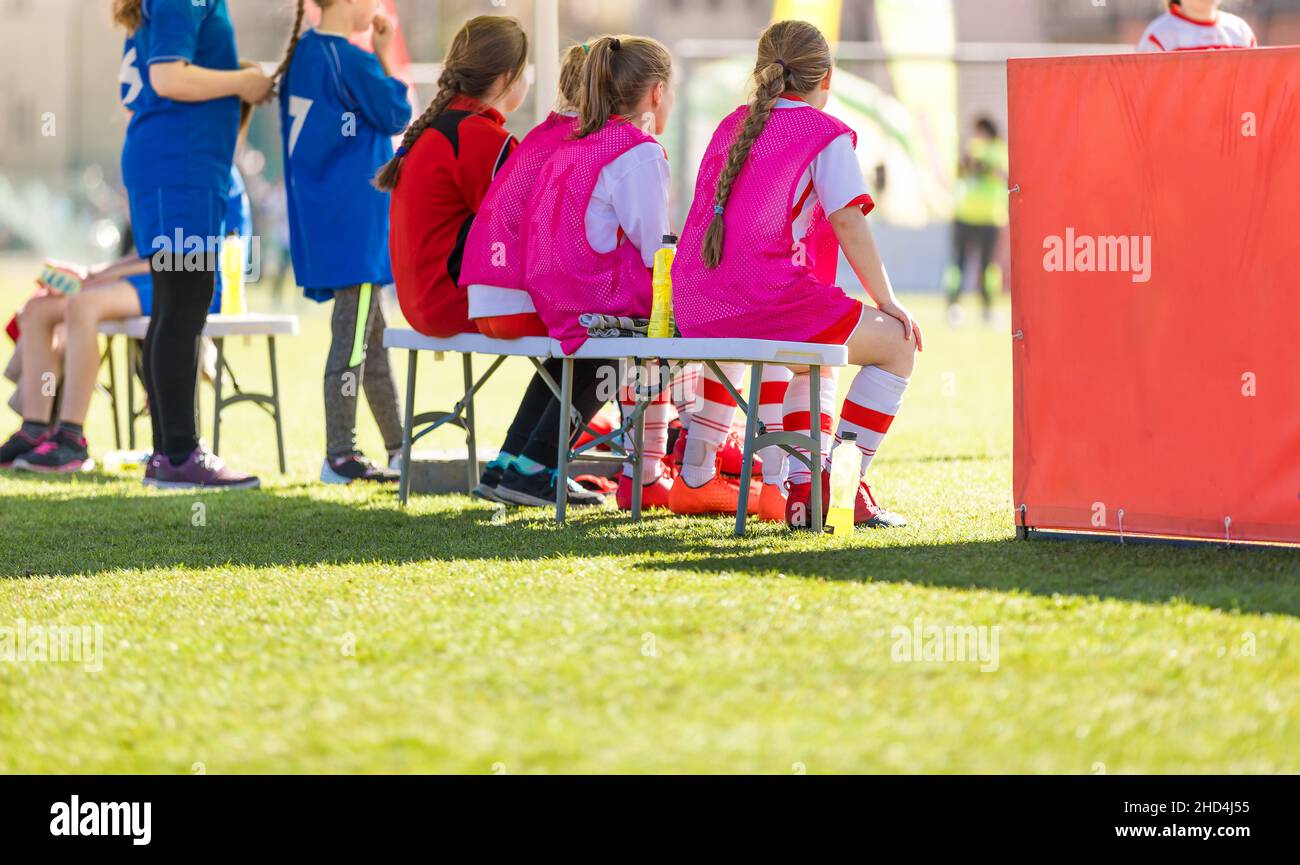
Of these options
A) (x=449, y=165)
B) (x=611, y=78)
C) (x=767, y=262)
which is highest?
(x=611, y=78)

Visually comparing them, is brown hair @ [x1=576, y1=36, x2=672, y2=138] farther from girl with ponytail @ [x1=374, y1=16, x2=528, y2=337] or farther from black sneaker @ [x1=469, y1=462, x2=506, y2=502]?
black sneaker @ [x1=469, y1=462, x2=506, y2=502]

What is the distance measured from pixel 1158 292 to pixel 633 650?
192cm

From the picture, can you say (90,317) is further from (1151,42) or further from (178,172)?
(1151,42)

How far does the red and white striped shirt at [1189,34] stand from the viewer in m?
6.65

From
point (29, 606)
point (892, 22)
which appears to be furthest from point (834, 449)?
point (892, 22)

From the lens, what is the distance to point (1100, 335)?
4.81 meters

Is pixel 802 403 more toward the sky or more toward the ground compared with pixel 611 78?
more toward the ground

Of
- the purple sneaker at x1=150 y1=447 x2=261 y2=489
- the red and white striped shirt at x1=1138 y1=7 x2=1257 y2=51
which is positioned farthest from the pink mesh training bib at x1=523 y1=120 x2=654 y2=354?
the red and white striped shirt at x1=1138 y1=7 x2=1257 y2=51

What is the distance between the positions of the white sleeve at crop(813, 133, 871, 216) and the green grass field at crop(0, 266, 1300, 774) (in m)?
0.95

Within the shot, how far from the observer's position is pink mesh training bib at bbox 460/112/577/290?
569cm

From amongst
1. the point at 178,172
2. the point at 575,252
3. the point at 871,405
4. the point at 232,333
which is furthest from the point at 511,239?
the point at 232,333

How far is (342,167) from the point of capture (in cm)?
679

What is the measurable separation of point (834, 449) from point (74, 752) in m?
2.72
